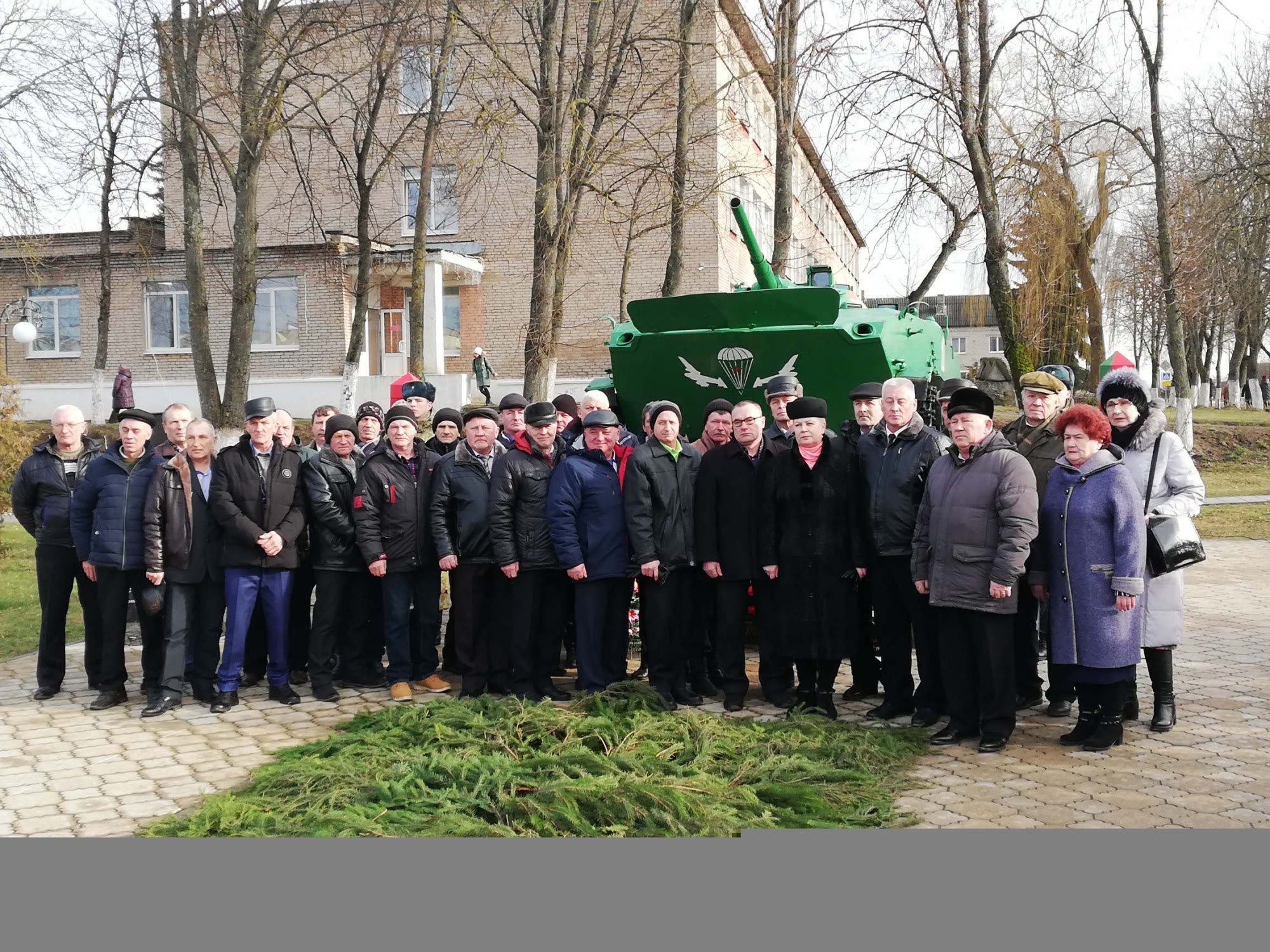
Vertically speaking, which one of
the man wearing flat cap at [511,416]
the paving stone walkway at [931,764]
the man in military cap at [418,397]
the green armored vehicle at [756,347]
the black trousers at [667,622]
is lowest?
Answer: the paving stone walkway at [931,764]

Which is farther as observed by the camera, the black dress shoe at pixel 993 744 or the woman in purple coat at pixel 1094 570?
the black dress shoe at pixel 993 744

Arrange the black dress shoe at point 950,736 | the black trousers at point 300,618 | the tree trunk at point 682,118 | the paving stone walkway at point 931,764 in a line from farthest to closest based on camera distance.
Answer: the tree trunk at point 682,118 < the black trousers at point 300,618 < the black dress shoe at point 950,736 < the paving stone walkway at point 931,764

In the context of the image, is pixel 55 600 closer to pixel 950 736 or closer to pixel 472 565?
pixel 472 565

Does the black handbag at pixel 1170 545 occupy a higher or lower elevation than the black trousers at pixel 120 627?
higher

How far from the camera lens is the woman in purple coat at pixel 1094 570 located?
6.00 m

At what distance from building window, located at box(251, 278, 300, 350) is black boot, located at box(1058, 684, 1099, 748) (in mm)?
25369

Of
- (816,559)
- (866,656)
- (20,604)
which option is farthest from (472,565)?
(20,604)

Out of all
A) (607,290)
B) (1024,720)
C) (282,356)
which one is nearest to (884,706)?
(1024,720)

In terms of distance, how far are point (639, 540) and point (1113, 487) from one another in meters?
2.68

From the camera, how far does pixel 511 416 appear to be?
7.97 meters

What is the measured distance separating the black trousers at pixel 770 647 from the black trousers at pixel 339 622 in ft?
8.67

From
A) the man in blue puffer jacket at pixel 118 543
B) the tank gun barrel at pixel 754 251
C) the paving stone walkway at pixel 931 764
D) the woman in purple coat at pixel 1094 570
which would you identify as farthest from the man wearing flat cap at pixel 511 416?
the woman in purple coat at pixel 1094 570

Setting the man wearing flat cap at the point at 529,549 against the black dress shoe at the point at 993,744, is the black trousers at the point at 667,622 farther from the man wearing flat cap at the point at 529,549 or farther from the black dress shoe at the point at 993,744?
the black dress shoe at the point at 993,744

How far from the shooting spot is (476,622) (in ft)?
24.7
